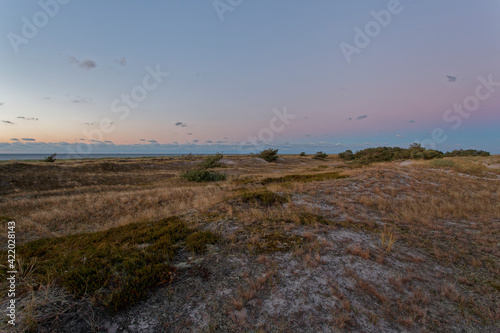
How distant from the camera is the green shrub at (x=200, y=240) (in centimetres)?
545

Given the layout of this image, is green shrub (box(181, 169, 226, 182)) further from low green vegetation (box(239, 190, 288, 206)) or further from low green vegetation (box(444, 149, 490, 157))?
low green vegetation (box(444, 149, 490, 157))

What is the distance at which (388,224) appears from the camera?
26.5 ft

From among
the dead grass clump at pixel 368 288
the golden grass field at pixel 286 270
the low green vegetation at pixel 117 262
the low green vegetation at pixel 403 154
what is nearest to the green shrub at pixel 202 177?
the golden grass field at pixel 286 270

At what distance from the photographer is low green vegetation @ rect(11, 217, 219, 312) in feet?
11.9

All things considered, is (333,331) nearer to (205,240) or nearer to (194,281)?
(194,281)

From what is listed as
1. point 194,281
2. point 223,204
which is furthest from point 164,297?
point 223,204

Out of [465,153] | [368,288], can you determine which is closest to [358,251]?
[368,288]

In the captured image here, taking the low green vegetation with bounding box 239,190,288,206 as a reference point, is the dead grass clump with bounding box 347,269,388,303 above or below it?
below

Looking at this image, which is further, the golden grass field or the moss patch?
the moss patch

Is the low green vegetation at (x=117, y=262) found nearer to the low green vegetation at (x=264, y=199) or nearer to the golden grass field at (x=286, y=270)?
the golden grass field at (x=286, y=270)

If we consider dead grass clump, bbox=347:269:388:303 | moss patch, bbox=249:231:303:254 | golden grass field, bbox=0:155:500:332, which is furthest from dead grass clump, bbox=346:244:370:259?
moss patch, bbox=249:231:303:254

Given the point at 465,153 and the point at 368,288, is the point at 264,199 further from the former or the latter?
the point at 465,153

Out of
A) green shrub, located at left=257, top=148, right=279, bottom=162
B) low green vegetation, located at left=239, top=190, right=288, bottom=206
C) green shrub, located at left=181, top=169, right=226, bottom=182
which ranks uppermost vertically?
green shrub, located at left=257, top=148, right=279, bottom=162

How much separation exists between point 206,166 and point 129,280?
32977 millimetres
